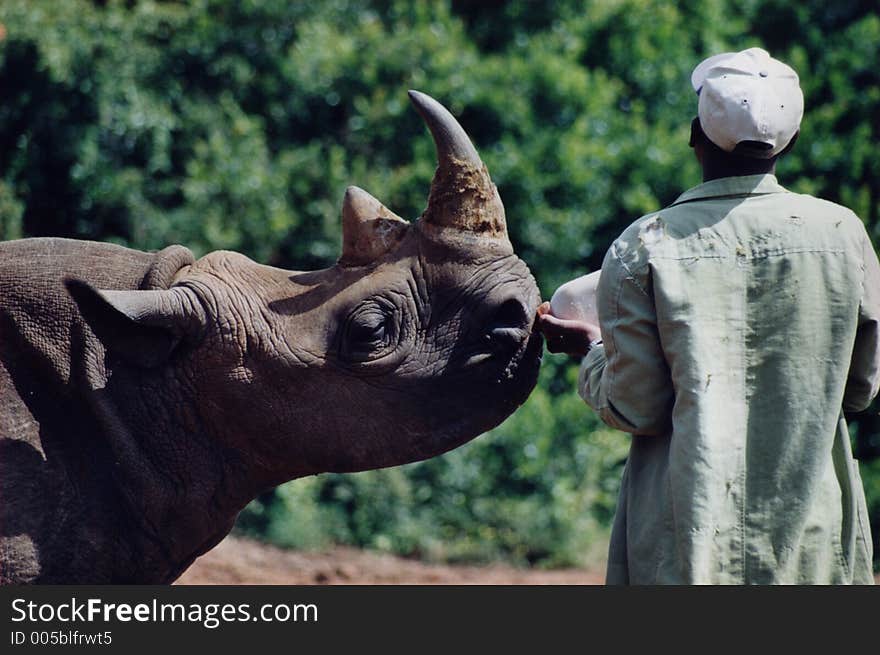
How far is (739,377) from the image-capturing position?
11.7 ft

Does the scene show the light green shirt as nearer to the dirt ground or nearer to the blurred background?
the dirt ground

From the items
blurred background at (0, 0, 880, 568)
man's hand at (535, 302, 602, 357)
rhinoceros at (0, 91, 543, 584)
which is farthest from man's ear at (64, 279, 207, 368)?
blurred background at (0, 0, 880, 568)

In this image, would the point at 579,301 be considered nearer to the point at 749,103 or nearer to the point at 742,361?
the point at 742,361

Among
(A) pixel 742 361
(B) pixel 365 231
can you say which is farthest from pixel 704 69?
(B) pixel 365 231

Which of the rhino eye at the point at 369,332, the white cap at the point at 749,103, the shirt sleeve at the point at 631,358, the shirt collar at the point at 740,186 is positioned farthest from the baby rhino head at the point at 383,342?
the white cap at the point at 749,103

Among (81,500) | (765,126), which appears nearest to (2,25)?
(81,500)

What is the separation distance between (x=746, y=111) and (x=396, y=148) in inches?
250

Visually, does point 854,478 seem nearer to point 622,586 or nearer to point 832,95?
point 622,586

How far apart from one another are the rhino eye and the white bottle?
52 centimetres

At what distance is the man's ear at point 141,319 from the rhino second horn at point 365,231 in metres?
0.51

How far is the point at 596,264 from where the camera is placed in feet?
32.4

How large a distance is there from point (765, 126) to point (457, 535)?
19.4 ft

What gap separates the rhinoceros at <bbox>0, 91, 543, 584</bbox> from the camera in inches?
165

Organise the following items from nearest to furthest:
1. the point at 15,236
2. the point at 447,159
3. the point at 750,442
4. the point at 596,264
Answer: the point at 750,442
the point at 447,159
the point at 15,236
the point at 596,264
